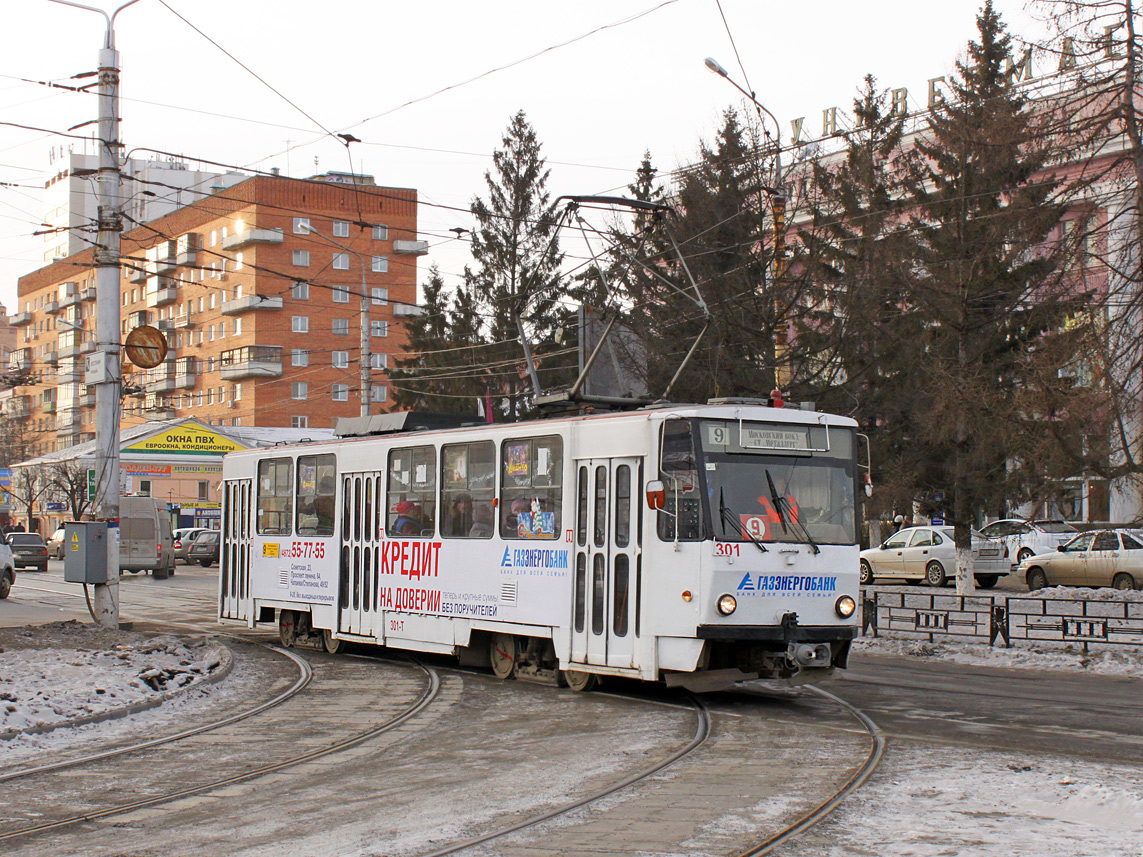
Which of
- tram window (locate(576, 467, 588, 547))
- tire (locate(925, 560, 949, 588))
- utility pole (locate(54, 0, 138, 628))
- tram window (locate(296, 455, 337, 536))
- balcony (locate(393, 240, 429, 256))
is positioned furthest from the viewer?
balcony (locate(393, 240, 429, 256))

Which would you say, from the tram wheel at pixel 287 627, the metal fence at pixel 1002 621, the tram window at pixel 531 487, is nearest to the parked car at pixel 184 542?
the tram wheel at pixel 287 627

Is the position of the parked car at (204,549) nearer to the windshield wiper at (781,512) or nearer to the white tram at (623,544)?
the white tram at (623,544)

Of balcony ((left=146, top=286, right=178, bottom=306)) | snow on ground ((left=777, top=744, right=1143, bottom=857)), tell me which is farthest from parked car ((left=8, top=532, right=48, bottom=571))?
balcony ((left=146, top=286, right=178, bottom=306))

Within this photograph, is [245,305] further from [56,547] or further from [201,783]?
[201,783]

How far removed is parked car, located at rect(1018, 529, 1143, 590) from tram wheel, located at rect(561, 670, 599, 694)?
1815 centimetres

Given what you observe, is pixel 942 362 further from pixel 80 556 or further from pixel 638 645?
pixel 80 556

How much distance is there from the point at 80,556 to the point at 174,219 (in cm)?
7705

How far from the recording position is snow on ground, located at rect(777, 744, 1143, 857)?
667 cm

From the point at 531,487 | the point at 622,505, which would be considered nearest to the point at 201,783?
the point at 622,505

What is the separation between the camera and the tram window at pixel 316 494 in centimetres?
1716

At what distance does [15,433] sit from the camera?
95938mm

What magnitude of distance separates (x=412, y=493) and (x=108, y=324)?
558cm

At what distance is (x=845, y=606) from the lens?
12.3m

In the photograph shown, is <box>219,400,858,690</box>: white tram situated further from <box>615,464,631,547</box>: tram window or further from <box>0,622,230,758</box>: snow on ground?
<box>0,622,230,758</box>: snow on ground
